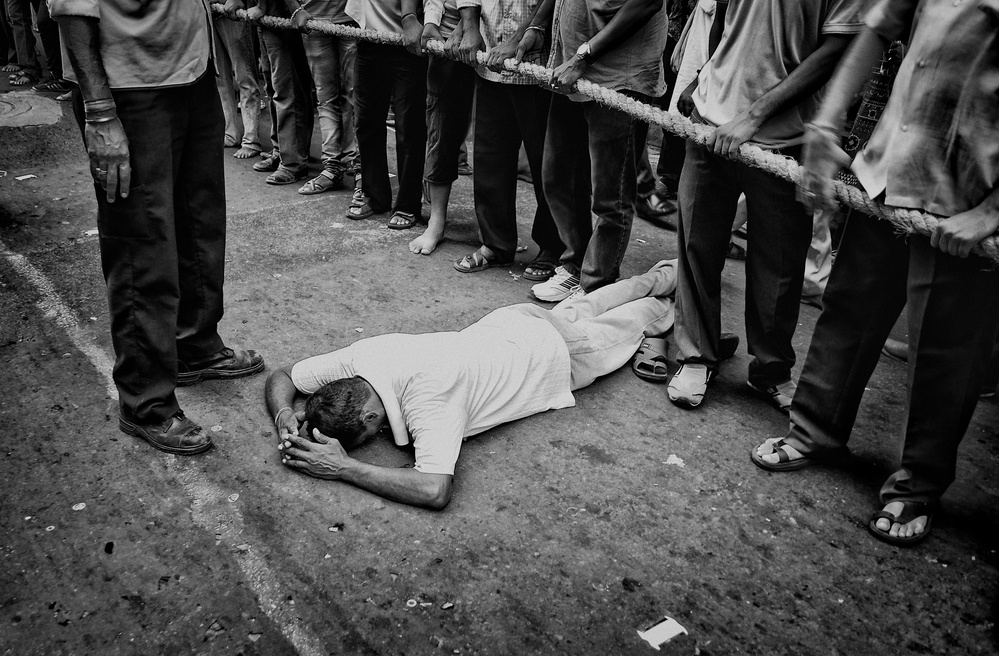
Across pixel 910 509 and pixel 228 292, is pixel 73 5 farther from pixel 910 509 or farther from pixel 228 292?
pixel 910 509

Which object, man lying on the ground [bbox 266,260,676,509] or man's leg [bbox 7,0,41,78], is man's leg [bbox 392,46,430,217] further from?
man's leg [bbox 7,0,41,78]

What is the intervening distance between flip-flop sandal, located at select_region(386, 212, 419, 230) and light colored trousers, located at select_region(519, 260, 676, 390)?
6.25 ft

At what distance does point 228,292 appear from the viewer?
4035 mm

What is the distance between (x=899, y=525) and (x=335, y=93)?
15.3 feet

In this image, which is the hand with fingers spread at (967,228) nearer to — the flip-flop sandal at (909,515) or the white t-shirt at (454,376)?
the flip-flop sandal at (909,515)

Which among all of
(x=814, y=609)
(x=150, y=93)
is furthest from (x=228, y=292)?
(x=814, y=609)

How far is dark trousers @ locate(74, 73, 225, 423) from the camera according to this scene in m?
2.58

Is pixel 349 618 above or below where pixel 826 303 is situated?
below

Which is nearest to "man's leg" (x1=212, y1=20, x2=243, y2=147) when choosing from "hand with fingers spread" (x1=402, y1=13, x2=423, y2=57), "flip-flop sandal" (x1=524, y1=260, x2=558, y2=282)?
"hand with fingers spread" (x1=402, y1=13, x2=423, y2=57)

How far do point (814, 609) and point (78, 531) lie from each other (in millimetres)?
2321

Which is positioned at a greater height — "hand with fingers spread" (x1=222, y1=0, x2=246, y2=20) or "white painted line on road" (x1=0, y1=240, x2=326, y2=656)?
"hand with fingers spread" (x1=222, y1=0, x2=246, y2=20)

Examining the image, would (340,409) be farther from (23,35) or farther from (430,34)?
(23,35)

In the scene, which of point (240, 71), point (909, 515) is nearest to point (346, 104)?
point (240, 71)

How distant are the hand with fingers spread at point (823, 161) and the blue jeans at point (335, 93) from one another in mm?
3635
